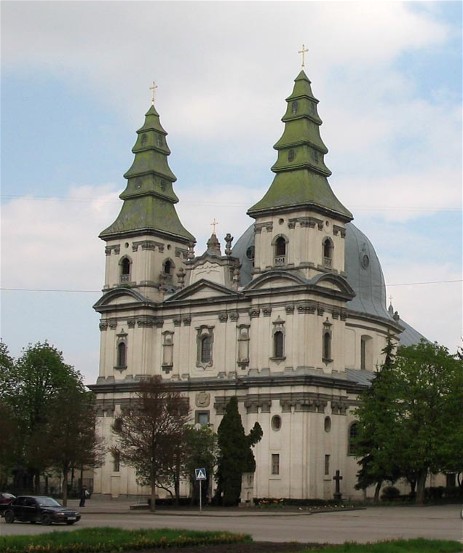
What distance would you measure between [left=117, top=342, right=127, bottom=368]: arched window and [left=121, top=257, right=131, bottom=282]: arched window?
18.1 feet

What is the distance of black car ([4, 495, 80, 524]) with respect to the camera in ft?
155

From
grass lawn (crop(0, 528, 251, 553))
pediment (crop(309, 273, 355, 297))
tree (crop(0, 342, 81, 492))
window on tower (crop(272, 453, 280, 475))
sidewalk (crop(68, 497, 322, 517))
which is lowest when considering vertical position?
sidewalk (crop(68, 497, 322, 517))

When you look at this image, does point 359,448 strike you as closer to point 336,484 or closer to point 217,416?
point 336,484

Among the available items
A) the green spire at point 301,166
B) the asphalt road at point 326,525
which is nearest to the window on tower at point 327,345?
the green spire at point 301,166

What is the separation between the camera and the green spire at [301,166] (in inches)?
3127

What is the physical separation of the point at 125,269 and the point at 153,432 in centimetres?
2396

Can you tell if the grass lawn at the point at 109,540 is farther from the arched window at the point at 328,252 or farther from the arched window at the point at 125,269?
the arched window at the point at 125,269

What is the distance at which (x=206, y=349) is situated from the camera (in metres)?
83.6

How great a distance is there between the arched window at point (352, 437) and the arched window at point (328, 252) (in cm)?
A: 1260

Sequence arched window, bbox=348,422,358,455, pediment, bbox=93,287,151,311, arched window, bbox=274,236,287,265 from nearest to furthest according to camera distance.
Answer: arched window, bbox=348,422,358,455, arched window, bbox=274,236,287,265, pediment, bbox=93,287,151,311

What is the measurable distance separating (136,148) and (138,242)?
896 centimetres

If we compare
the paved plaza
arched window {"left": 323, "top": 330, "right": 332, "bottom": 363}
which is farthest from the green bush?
arched window {"left": 323, "top": 330, "right": 332, "bottom": 363}

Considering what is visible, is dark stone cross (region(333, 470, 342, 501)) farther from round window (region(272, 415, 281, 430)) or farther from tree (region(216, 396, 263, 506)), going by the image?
tree (region(216, 396, 263, 506))

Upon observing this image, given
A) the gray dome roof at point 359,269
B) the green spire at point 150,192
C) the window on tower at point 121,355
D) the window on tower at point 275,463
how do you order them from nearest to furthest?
1. the window on tower at point 275,463
2. the window on tower at point 121,355
3. the green spire at point 150,192
4. the gray dome roof at point 359,269
